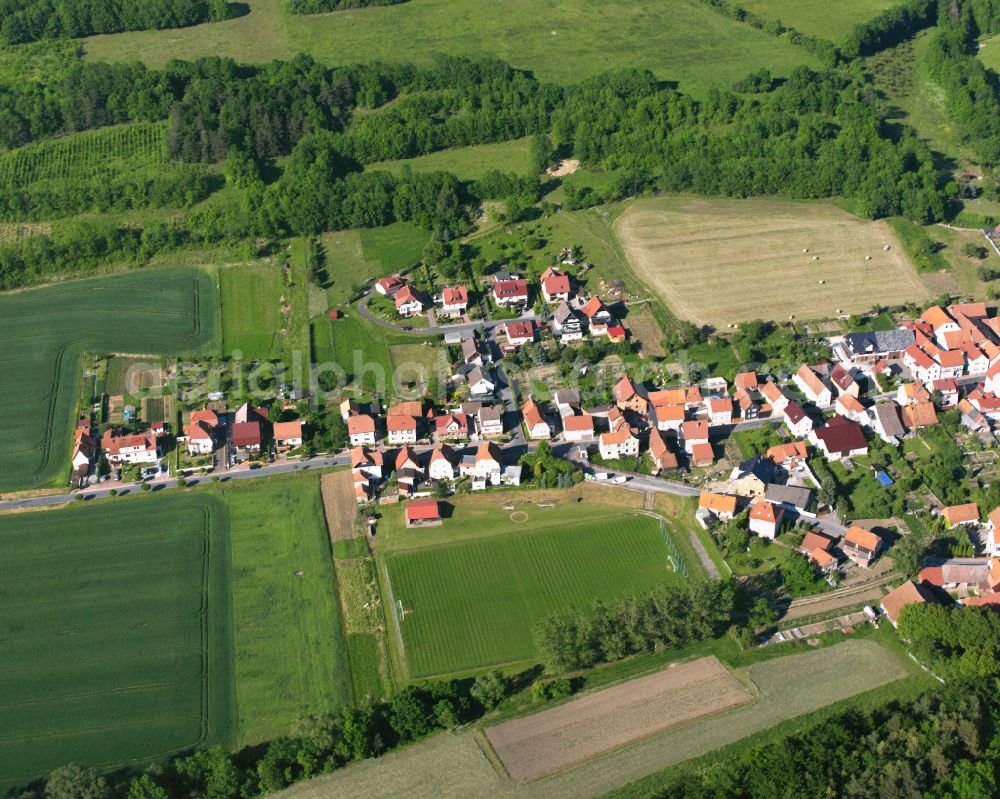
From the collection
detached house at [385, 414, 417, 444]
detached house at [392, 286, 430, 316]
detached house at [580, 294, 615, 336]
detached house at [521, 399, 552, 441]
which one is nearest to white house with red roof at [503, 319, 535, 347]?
detached house at [580, 294, 615, 336]

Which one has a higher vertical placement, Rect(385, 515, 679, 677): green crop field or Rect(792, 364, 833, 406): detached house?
Rect(792, 364, 833, 406): detached house

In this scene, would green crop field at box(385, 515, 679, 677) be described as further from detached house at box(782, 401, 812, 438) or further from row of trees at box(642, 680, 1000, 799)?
detached house at box(782, 401, 812, 438)

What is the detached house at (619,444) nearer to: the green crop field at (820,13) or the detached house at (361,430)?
the detached house at (361,430)

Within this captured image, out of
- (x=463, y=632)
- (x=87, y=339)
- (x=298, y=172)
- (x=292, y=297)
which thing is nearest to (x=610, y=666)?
(x=463, y=632)

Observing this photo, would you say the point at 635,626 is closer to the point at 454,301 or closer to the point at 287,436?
the point at 287,436

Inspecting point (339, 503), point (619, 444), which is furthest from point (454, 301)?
point (339, 503)

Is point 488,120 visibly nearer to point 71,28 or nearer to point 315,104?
point 315,104
